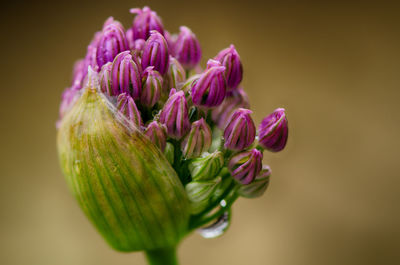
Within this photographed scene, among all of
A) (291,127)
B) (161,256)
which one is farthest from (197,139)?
(291,127)

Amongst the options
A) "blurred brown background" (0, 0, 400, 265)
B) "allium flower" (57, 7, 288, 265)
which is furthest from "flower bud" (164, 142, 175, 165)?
"blurred brown background" (0, 0, 400, 265)

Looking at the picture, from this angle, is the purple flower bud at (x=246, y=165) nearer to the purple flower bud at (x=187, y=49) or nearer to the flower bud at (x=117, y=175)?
the flower bud at (x=117, y=175)

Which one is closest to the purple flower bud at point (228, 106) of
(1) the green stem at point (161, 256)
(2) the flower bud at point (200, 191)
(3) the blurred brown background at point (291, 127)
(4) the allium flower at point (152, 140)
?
(4) the allium flower at point (152, 140)

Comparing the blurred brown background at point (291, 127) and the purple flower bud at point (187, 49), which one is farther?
the blurred brown background at point (291, 127)

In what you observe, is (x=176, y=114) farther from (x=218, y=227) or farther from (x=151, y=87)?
(x=218, y=227)

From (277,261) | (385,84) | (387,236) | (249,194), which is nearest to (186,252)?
(277,261)

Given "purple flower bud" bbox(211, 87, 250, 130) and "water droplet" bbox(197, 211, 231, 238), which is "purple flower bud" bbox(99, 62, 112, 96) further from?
"water droplet" bbox(197, 211, 231, 238)

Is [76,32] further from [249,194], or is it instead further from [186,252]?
[249,194]
